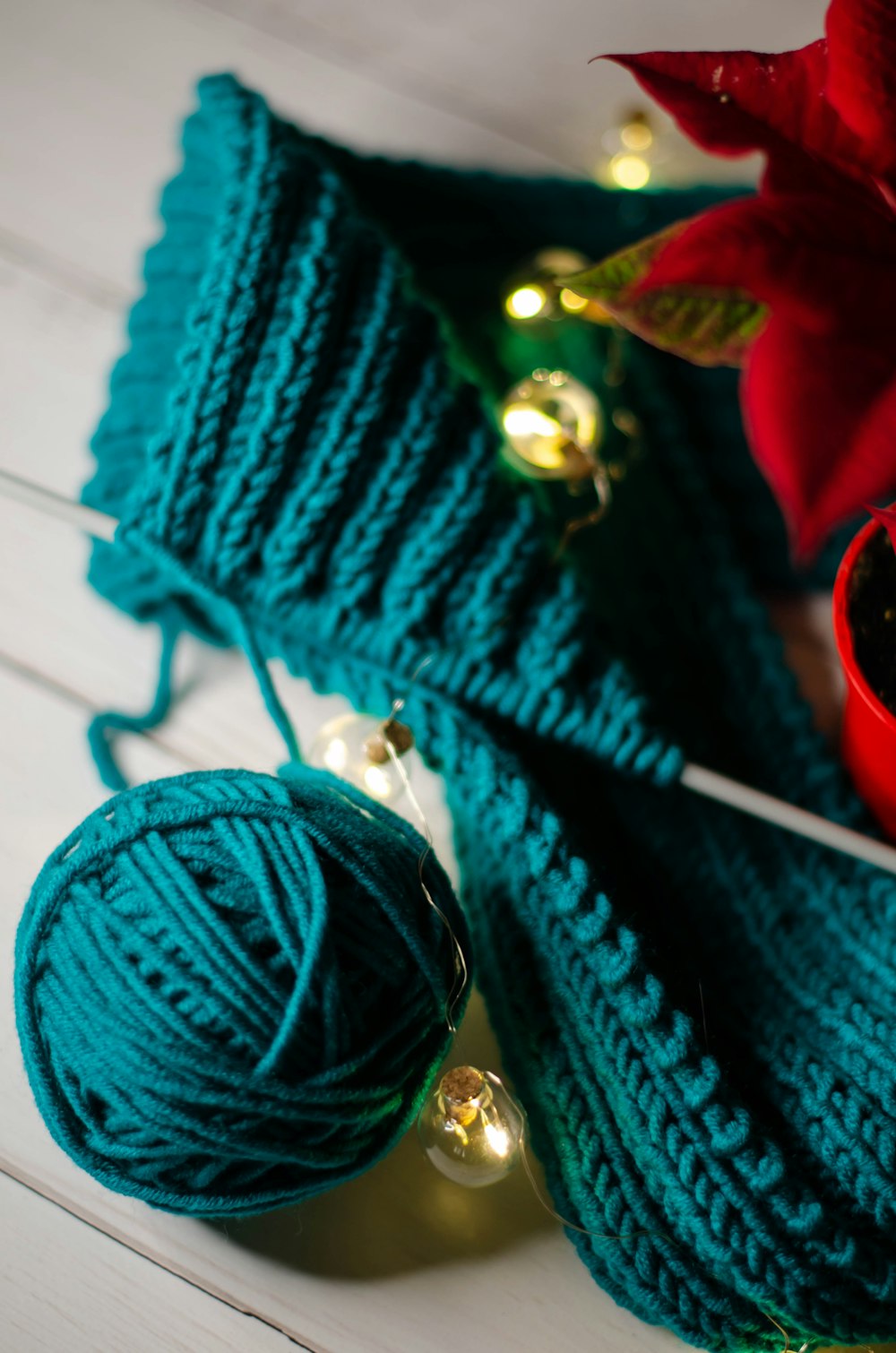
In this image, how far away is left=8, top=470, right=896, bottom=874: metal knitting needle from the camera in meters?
0.64

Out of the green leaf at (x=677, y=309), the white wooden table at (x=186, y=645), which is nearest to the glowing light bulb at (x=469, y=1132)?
the white wooden table at (x=186, y=645)

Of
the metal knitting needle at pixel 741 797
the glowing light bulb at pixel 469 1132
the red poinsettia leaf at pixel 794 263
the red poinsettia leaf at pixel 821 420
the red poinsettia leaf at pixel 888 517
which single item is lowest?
the glowing light bulb at pixel 469 1132

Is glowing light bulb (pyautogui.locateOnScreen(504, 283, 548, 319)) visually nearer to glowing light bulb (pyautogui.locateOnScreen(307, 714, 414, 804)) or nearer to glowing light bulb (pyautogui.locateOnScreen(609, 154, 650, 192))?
glowing light bulb (pyautogui.locateOnScreen(609, 154, 650, 192))

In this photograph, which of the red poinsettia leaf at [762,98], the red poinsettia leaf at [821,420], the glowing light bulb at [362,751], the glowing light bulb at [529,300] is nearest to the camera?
the red poinsettia leaf at [821,420]

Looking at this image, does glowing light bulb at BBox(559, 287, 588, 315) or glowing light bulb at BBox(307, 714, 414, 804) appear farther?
glowing light bulb at BBox(559, 287, 588, 315)

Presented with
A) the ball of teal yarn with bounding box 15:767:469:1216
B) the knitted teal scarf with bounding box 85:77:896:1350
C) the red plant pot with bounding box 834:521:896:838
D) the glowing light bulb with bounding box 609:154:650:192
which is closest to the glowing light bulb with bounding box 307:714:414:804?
the knitted teal scarf with bounding box 85:77:896:1350

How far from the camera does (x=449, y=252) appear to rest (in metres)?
0.90

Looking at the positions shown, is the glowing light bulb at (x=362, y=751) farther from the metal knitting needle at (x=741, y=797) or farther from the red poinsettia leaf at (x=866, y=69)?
the red poinsettia leaf at (x=866, y=69)

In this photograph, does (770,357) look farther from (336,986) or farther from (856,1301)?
(856,1301)

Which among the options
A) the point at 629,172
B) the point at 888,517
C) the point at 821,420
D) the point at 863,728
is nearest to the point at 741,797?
the point at 863,728

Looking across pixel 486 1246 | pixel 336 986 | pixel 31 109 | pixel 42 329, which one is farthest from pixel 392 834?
pixel 31 109

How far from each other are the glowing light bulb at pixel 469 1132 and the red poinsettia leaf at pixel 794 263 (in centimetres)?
43

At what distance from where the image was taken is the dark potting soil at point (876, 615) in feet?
2.08

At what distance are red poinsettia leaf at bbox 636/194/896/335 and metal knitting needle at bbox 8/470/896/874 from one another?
1.05 ft
